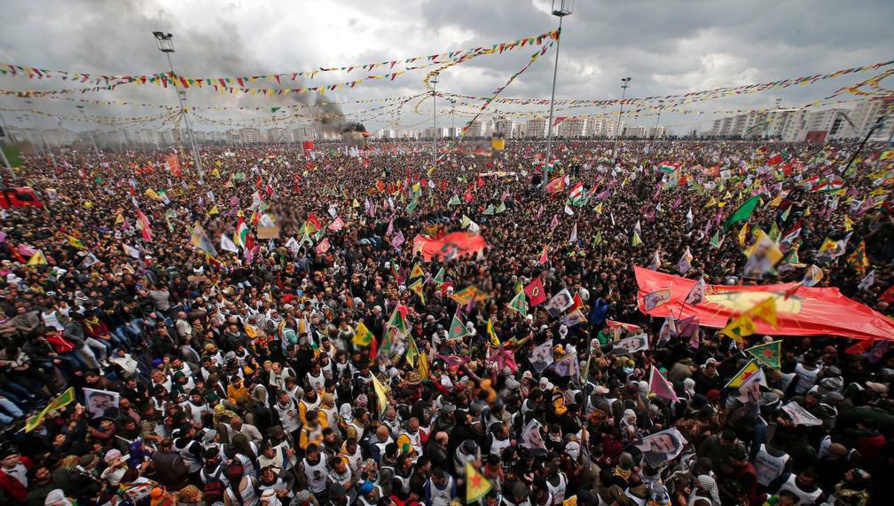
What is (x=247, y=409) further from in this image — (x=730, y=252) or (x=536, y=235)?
(x=730, y=252)

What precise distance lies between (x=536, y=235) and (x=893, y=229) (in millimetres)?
11521

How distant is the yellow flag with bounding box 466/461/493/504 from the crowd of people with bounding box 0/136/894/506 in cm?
3

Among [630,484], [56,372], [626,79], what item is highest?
[626,79]

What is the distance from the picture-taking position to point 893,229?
38.7ft

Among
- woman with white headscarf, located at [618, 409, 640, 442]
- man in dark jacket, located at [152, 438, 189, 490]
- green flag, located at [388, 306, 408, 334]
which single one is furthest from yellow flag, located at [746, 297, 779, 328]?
man in dark jacket, located at [152, 438, 189, 490]

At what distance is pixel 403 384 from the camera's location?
235 inches

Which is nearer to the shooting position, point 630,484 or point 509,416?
point 630,484

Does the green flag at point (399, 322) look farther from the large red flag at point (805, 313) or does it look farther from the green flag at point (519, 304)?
the large red flag at point (805, 313)

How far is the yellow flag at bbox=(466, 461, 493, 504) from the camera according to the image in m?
3.45

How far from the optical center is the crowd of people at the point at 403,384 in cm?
422

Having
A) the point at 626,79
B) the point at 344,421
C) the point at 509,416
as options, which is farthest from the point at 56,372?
the point at 626,79

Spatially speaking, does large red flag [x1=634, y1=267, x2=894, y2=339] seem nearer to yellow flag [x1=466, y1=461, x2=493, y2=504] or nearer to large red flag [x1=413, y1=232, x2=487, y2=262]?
large red flag [x1=413, y1=232, x2=487, y2=262]

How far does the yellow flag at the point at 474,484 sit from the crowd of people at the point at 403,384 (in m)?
0.03

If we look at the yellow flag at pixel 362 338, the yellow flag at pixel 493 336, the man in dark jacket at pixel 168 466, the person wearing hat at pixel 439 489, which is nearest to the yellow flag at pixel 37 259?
the man in dark jacket at pixel 168 466
